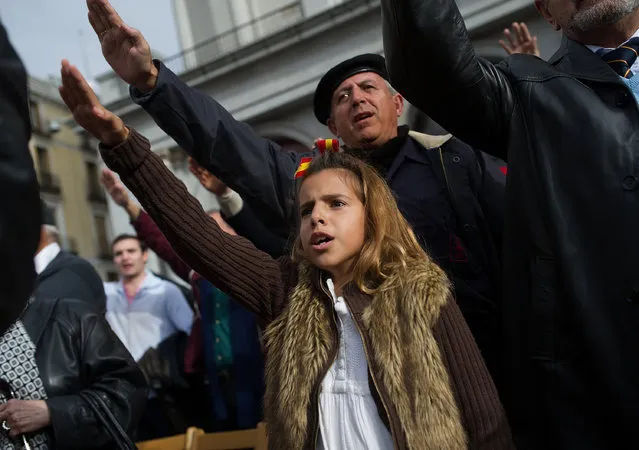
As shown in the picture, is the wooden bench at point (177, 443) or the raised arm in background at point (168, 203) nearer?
the raised arm in background at point (168, 203)

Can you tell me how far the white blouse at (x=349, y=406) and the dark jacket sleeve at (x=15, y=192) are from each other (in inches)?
45.8

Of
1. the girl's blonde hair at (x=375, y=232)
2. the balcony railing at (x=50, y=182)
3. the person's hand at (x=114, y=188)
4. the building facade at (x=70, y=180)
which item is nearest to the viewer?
the girl's blonde hair at (x=375, y=232)

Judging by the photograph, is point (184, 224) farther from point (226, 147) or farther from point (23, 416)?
point (23, 416)

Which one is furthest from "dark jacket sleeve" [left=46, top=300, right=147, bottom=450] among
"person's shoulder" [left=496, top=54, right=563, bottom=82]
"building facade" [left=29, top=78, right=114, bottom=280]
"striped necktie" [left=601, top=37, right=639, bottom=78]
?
"building facade" [left=29, top=78, right=114, bottom=280]

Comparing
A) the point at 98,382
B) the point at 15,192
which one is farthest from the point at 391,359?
the point at 98,382

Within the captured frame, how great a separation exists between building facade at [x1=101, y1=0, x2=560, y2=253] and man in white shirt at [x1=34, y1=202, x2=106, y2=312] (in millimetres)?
9262

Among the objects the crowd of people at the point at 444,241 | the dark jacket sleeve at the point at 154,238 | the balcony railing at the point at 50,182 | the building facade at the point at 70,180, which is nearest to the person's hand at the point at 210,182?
the crowd of people at the point at 444,241

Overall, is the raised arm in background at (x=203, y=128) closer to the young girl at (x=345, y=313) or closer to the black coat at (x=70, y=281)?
the young girl at (x=345, y=313)

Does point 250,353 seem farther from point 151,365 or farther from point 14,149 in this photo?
point 14,149

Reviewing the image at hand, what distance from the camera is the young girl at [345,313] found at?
7.29 feet

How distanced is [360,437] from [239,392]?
10.1ft

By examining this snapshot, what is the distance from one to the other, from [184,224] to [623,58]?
1.22 m

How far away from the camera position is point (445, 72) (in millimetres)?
2180

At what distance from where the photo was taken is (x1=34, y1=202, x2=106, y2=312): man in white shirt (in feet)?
12.2
